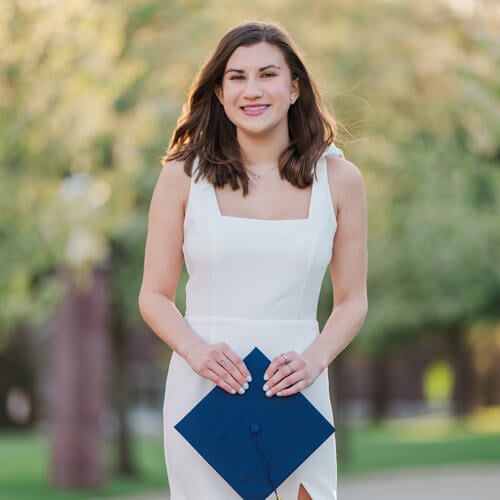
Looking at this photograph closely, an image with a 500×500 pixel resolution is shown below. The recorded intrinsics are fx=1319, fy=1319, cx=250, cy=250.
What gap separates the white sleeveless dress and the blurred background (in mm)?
679

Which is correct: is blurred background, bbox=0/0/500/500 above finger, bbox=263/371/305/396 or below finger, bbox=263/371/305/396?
above

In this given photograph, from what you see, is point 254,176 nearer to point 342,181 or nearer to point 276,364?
point 342,181

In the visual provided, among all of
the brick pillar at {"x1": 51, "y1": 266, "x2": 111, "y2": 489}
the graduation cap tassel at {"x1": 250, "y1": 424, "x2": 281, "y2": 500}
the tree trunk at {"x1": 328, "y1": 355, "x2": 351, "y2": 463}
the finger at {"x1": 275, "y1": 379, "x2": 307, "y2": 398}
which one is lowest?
the graduation cap tassel at {"x1": 250, "y1": 424, "x2": 281, "y2": 500}

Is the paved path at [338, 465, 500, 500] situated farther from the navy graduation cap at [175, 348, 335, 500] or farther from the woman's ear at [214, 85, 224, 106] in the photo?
the navy graduation cap at [175, 348, 335, 500]

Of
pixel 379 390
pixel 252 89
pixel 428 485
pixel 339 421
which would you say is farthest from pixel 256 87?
pixel 379 390

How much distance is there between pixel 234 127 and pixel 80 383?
47.6 ft

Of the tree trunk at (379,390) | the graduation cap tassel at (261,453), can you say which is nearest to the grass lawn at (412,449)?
the tree trunk at (379,390)

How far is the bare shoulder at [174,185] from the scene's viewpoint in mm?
3545

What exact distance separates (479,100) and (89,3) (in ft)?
9.81

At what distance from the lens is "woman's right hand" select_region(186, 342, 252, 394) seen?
3.29m

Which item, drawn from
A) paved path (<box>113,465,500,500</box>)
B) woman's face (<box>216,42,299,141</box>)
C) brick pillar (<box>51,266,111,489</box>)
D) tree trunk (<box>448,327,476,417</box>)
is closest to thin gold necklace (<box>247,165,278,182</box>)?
woman's face (<box>216,42,299,141</box>)

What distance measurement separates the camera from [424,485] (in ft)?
56.1

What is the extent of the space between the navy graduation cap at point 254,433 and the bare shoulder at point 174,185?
0.49 metres

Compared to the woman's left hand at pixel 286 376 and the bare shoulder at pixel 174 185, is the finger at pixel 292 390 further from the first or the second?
the bare shoulder at pixel 174 185
